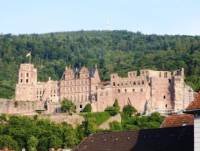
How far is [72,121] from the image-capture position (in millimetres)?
117812

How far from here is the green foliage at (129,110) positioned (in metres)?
123

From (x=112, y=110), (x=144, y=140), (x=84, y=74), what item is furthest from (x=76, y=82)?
(x=144, y=140)

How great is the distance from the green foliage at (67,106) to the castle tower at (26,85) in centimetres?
1190

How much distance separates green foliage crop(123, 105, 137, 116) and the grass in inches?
164

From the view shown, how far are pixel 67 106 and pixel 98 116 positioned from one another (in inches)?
427

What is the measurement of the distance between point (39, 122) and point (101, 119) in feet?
28.0

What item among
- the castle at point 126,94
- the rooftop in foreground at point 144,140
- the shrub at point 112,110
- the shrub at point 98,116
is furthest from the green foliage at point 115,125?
the rooftop in foreground at point 144,140

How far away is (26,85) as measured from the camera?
145 m

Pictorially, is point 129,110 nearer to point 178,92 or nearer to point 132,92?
point 132,92

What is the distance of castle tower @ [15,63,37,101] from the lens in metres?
141

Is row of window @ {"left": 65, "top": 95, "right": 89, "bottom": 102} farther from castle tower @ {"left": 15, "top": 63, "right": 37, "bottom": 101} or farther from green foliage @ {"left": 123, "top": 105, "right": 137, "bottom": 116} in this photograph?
green foliage @ {"left": 123, "top": 105, "right": 137, "bottom": 116}

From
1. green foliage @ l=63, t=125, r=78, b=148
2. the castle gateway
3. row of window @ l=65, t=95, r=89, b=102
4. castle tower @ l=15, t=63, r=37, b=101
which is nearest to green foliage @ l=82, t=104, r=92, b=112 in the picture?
the castle gateway

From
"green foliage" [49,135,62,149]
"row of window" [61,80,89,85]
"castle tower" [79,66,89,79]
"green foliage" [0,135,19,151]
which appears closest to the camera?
"green foliage" [0,135,19,151]

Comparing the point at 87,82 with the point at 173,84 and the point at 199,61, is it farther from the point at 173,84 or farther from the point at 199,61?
the point at 199,61
